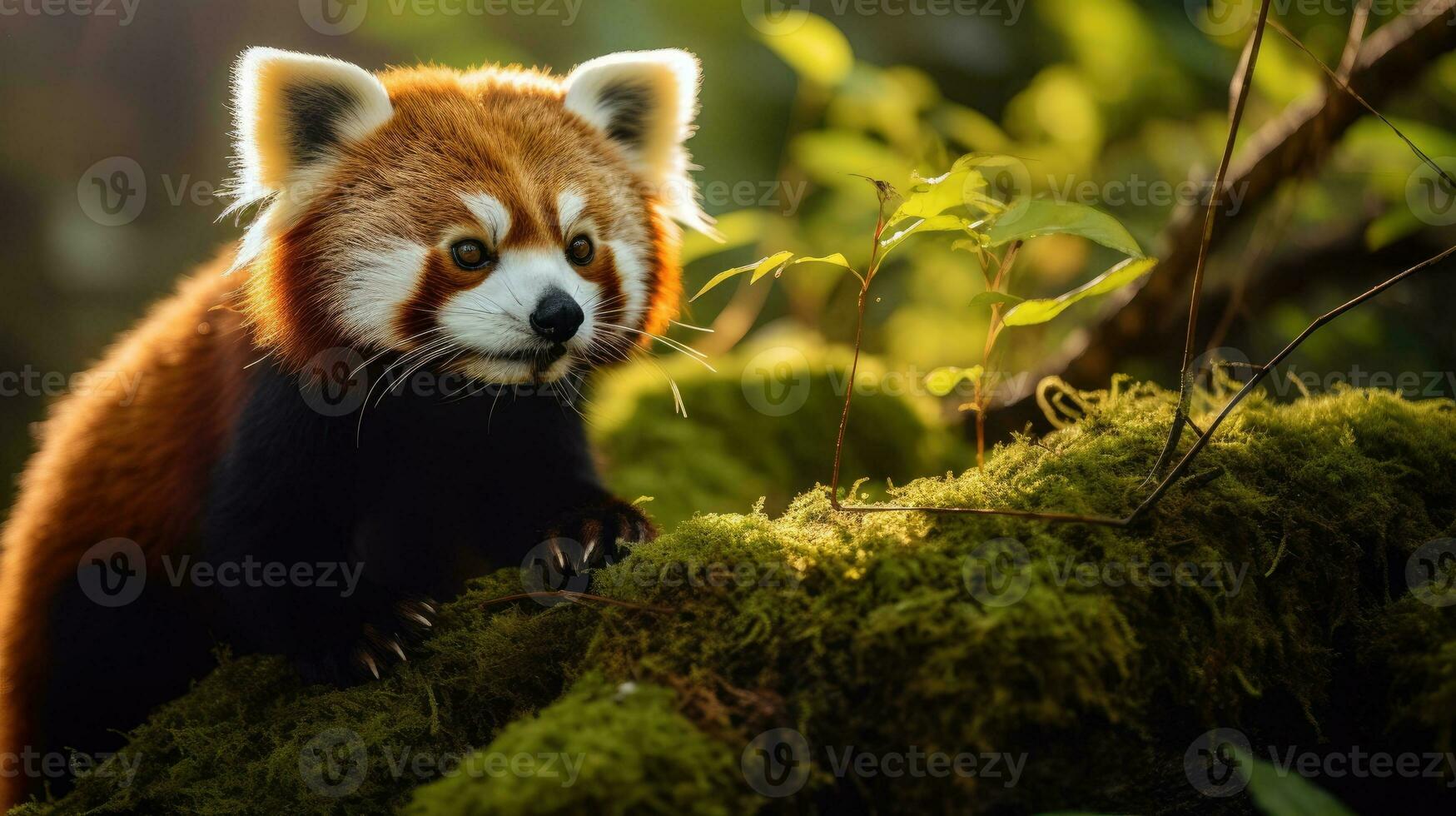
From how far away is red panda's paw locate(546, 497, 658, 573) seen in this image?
2.01 metres

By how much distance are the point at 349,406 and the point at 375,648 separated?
0.58 meters

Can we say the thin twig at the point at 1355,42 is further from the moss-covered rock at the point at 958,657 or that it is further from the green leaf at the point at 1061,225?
the green leaf at the point at 1061,225

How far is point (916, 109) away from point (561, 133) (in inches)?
79.2

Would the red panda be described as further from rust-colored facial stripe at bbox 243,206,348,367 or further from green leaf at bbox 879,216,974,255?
green leaf at bbox 879,216,974,255

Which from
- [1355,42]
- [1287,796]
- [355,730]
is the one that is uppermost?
[1355,42]

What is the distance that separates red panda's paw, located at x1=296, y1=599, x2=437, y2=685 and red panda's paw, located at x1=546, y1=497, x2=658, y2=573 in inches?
12.4

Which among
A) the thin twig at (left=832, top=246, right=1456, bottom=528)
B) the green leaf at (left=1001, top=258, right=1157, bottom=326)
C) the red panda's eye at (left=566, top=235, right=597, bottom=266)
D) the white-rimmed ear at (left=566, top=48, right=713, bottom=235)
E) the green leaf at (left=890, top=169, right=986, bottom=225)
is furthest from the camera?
the white-rimmed ear at (left=566, top=48, right=713, bottom=235)

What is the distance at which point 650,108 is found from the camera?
8.35 feet

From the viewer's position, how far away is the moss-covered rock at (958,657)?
1.23 m

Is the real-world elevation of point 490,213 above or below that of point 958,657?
above

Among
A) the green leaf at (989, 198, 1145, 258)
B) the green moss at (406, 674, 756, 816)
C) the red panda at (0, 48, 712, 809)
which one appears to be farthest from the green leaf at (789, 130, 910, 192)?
the green moss at (406, 674, 756, 816)

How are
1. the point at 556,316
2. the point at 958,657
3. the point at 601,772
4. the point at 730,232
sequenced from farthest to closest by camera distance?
the point at 730,232 → the point at 556,316 → the point at 958,657 → the point at 601,772

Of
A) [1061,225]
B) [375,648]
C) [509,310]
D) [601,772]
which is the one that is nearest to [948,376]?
[1061,225]

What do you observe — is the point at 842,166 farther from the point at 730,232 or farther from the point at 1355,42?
the point at 1355,42
